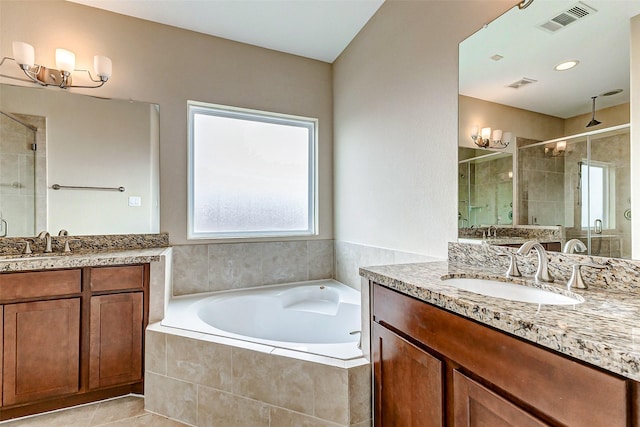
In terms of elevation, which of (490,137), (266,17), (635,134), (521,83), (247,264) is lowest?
(247,264)

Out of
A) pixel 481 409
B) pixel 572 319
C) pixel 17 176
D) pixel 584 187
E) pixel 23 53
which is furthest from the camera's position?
pixel 17 176

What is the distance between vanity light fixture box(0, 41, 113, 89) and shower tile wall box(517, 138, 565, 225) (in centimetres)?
266

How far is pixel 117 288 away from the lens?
1812 mm

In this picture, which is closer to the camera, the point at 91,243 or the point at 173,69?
the point at 91,243

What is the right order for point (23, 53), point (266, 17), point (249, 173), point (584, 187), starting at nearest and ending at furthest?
point (584, 187) → point (23, 53) → point (266, 17) → point (249, 173)

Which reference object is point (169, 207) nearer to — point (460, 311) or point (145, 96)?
point (145, 96)

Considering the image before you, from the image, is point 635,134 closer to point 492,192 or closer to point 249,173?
point 492,192

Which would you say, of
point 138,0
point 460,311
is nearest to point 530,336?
point 460,311

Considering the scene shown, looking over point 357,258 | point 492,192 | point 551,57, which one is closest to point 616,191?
point 492,192

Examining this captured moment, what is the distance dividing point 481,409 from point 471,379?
76 mm

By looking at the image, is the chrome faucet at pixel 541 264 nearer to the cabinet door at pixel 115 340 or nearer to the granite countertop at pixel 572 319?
the granite countertop at pixel 572 319

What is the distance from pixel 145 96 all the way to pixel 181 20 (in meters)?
0.67

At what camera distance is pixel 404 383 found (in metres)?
1.13

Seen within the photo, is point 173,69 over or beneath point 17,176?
over
